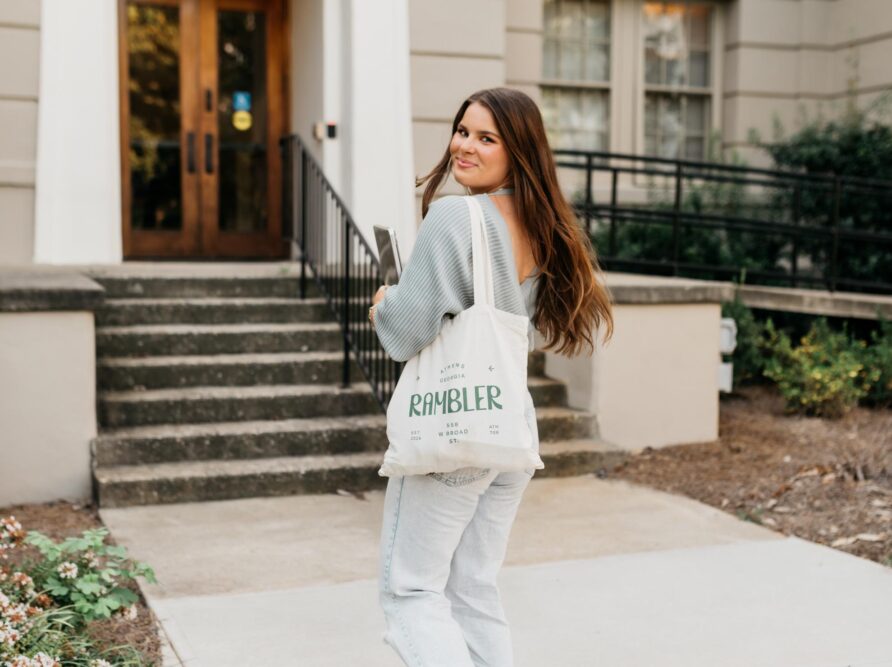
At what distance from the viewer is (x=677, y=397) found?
7.37m

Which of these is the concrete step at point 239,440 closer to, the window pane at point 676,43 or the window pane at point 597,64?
the window pane at point 597,64

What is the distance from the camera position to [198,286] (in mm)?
7492

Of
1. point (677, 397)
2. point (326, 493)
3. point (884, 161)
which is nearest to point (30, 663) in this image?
point (326, 493)

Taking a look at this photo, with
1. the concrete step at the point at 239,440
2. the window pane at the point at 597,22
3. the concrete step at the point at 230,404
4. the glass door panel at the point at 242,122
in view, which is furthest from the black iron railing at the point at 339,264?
A: the window pane at the point at 597,22

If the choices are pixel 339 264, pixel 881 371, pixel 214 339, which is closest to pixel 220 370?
pixel 214 339

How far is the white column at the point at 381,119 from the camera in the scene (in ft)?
28.7

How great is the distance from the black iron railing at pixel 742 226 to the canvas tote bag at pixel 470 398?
6349mm

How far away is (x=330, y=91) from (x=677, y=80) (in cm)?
427

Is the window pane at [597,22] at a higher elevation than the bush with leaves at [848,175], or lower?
higher

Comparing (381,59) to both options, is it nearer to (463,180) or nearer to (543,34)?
(543,34)

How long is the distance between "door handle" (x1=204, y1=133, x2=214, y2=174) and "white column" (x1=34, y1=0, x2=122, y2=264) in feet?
4.53

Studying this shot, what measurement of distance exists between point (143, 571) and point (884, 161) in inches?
329

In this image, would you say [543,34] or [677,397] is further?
[543,34]

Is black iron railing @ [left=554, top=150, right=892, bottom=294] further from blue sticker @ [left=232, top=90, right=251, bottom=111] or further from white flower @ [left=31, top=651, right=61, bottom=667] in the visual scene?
white flower @ [left=31, top=651, right=61, bottom=667]
